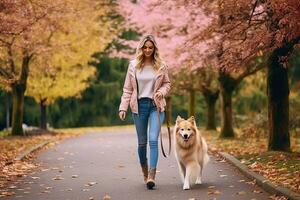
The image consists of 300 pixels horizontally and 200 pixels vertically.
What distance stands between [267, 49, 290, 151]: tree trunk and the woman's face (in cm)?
579

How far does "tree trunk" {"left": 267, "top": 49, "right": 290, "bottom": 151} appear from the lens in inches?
588

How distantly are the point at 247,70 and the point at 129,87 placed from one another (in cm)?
1488

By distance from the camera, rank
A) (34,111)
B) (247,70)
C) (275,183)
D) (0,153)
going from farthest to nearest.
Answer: (34,111)
(247,70)
(0,153)
(275,183)

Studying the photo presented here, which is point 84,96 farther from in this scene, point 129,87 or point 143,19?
point 129,87

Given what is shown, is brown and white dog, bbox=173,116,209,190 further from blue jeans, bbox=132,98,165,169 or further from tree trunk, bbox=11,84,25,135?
tree trunk, bbox=11,84,25,135

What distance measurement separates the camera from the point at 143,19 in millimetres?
31156

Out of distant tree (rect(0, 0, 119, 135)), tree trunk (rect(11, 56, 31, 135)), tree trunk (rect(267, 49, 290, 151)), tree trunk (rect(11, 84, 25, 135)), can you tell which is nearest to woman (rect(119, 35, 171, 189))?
distant tree (rect(0, 0, 119, 135))

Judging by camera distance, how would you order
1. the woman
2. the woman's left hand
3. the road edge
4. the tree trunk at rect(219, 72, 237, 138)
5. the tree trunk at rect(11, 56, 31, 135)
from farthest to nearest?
the tree trunk at rect(11, 56, 31, 135), the tree trunk at rect(219, 72, 237, 138), the woman, the woman's left hand, the road edge

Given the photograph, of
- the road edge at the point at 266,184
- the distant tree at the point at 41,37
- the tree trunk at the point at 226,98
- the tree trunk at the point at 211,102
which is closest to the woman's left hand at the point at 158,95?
the road edge at the point at 266,184

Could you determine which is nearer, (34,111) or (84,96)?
(34,111)

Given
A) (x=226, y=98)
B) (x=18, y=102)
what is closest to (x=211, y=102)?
(x=226, y=98)

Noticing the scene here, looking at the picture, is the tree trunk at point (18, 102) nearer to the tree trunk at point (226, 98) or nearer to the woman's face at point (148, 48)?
the tree trunk at point (226, 98)

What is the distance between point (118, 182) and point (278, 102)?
5.49m

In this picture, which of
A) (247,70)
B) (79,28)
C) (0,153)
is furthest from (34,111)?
(0,153)
